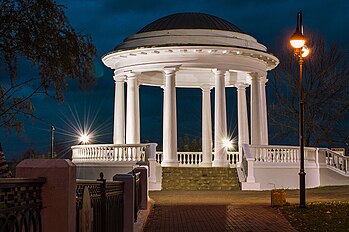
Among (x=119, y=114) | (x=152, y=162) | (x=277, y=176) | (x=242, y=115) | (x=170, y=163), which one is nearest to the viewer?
(x=152, y=162)

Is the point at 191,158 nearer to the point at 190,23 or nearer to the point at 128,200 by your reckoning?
the point at 190,23

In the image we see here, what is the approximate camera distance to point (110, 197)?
11.2 meters

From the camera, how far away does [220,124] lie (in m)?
37.8

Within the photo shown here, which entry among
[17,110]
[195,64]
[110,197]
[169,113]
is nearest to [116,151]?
[169,113]

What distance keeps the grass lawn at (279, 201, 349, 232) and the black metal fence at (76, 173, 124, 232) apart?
258 inches

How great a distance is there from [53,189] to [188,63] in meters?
31.5

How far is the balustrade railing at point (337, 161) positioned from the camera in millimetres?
38125

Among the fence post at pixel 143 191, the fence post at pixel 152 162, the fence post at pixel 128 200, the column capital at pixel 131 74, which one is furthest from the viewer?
the column capital at pixel 131 74

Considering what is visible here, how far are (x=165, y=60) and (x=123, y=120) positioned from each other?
214 inches

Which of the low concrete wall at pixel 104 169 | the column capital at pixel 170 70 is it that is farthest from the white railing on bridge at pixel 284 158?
the low concrete wall at pixel 104 169

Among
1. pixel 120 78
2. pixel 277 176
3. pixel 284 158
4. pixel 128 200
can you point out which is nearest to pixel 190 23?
pixel 120 78

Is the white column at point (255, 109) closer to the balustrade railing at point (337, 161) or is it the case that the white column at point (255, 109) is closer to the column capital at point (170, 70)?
the balustrade railing at point (337, 161)

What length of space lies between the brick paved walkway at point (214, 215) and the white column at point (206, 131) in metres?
12.6

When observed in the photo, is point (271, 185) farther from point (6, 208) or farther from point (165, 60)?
point (6, 208)
